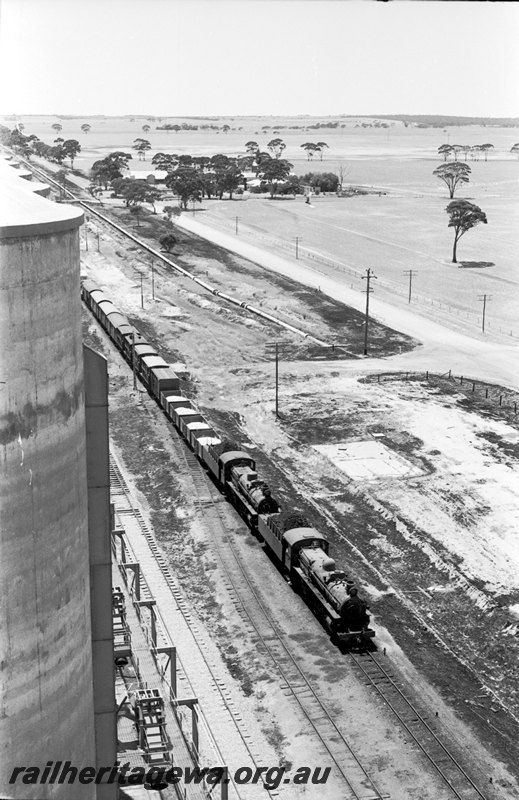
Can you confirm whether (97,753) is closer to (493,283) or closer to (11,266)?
(11,266)

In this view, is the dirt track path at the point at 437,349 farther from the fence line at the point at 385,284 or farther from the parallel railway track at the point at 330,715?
the parallel railway track at the point at 330,715

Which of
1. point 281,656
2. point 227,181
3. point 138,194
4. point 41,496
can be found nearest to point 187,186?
point 138,194

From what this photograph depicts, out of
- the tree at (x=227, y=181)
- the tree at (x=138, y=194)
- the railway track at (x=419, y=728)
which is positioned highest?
the tree at (x=227, y=181)

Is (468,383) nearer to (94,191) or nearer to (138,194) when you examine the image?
(138,194)

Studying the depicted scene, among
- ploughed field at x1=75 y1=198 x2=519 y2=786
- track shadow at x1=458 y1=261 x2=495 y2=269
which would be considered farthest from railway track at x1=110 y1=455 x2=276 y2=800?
track shadow at x1=458 y1=261 x2=495 y2=269

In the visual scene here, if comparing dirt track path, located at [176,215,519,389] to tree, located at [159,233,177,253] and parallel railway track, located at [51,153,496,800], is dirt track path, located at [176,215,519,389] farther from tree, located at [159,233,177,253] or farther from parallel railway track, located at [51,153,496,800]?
parallel railway track, located at [51,153,496,800]

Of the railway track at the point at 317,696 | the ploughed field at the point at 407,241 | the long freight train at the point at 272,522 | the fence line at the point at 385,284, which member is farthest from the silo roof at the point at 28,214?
the ploughed field at the point at 407,241
